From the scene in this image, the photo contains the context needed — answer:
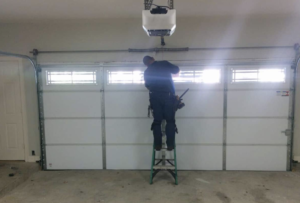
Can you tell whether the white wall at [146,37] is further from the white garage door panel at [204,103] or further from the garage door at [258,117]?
the white garage door panel at [204,103]

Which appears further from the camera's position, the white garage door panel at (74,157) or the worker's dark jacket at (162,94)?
the white garage door panel at (74,157)

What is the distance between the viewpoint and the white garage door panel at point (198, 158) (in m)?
3.54

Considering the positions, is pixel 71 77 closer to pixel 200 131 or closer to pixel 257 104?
pixel 200 131

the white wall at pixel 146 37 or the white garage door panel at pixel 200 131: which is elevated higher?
the white wall at pixel 146 37

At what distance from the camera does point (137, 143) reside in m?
3.58

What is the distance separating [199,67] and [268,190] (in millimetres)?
2160

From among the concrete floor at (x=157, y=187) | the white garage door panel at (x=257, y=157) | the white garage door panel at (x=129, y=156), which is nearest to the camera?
the concrete floor at (x=157, y=187)

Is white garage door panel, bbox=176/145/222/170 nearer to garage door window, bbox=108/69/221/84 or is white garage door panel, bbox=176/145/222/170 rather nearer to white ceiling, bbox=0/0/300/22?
garage door window, bbox=108/69/221/84

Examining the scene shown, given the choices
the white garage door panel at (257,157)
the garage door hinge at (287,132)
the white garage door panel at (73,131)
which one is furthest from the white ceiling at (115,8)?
the white garage door panel at (257,157)

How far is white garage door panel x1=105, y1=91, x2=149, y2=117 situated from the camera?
353 cm

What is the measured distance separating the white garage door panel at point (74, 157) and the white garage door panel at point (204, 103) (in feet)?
5.95

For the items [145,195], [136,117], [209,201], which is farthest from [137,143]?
[209,201]

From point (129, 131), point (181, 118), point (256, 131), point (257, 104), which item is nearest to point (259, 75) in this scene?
point (257, 104)

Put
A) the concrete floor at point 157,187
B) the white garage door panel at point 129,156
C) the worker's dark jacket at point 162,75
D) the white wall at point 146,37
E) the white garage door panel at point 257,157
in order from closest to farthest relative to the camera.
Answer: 1. the concrete floor at point 157,187
2. the worker's dark jacket at point 162,75
3. the white wall at point 146,37
4. the white garage door panel at point 257,157
5. the white garage door panel at point 129,156
